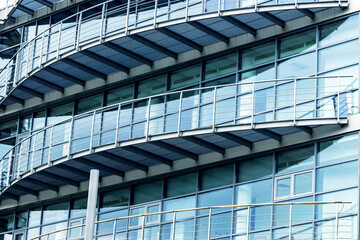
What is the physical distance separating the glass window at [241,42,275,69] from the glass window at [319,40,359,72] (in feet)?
5.08

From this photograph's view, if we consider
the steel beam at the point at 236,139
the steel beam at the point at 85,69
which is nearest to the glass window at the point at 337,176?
the steel beam at the point at 236,139

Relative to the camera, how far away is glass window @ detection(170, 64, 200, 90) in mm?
24938

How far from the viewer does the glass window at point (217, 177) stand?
23.3 m

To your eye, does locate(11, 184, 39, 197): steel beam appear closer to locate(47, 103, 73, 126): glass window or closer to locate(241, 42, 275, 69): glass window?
locate(47, 103, 73, 126): glass window

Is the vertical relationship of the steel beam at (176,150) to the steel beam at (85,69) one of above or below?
below

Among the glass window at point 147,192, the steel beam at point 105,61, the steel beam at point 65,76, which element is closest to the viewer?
the glass window at point 147,192

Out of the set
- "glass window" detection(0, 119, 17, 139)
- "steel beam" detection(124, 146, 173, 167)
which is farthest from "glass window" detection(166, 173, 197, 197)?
"glass window" detection(0, 119, 17, 139)

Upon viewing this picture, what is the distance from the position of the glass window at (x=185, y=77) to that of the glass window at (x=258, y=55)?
155 centimetres

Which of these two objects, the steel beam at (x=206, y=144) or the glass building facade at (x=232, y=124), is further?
the steel beam at (x=206, y=144)

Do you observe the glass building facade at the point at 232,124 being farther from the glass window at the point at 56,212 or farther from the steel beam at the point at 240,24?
the steel beam at the point at 240,24

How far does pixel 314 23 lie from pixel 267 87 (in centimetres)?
195

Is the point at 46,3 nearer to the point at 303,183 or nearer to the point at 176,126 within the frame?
the point at 176,126

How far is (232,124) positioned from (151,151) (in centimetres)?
307

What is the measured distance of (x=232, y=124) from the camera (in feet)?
71.3
